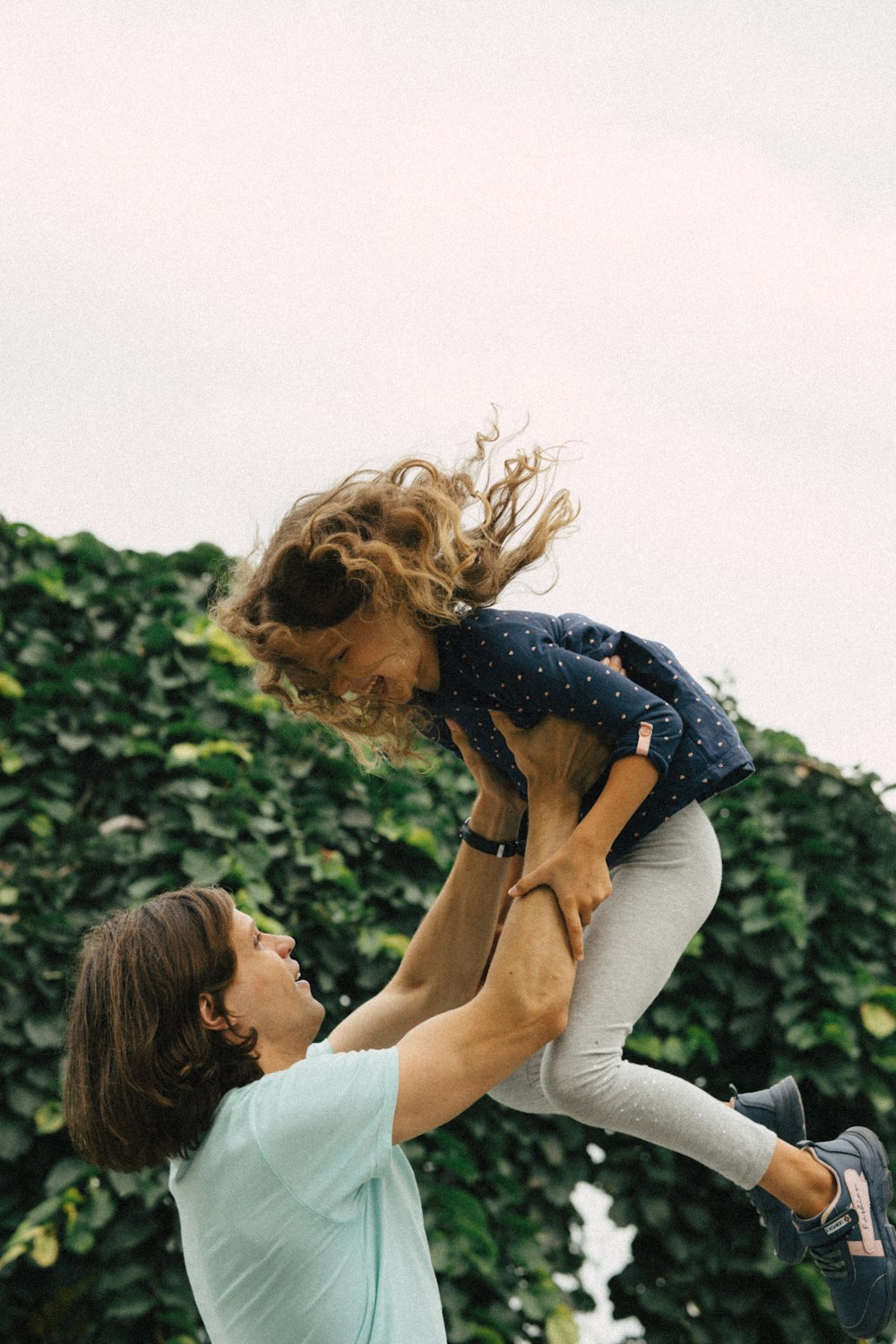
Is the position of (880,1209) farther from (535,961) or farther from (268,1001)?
(268,1001)

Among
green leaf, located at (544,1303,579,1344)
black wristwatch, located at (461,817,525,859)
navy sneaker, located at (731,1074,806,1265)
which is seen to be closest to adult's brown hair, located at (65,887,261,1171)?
black wristwatch, located at (461,817,525,859)

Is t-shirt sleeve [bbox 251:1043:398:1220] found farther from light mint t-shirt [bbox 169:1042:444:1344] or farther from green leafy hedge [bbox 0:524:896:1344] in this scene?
green leafy hedge [bbox 0:524:896:1344]

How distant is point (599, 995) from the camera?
71.1 inches

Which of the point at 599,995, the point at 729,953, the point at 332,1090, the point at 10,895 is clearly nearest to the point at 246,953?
the point at 332,1090

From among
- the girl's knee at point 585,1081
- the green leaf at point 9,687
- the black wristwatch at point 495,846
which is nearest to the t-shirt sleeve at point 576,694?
the black wristwatch at point 495,846

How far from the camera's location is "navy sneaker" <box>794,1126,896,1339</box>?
184cm

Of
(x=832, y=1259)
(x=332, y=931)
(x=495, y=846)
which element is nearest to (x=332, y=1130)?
(x=495, y=846)

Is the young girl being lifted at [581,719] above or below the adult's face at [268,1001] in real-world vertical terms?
above

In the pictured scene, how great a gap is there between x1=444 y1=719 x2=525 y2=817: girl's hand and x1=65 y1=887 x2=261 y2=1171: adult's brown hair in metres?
0.50

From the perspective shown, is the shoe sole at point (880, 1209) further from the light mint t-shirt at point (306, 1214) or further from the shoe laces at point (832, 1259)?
the light mint t-shirt at point (306, 1214)

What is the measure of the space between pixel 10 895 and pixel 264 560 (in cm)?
141

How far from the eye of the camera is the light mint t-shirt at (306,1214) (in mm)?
1540

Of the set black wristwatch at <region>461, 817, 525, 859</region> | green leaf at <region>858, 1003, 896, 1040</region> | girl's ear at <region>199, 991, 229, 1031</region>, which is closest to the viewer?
girl's ear at <region>199, 991, 229, 1031</region>

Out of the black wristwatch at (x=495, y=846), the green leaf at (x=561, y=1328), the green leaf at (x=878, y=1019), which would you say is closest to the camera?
the black wristwatch at (x=495, y=846)
